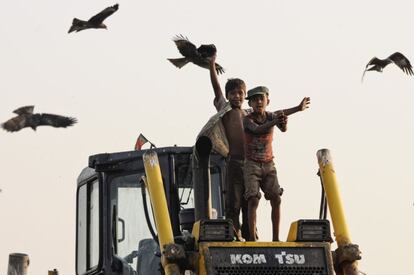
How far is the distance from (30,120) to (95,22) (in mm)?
1752

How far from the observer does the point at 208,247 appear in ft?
39.4

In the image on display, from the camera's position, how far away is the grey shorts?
12805mm

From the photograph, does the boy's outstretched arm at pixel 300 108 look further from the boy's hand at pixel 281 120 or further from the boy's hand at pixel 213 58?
the boy's hand at pixel 213 58

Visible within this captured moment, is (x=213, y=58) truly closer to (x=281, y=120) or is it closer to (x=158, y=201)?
(x=281, y=120)

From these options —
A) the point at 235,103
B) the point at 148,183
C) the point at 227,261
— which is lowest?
the point at 227,261

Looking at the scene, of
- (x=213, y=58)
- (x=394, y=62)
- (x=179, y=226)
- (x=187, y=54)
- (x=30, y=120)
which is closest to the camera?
(x=179, y=226)

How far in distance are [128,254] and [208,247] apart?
2202 mm

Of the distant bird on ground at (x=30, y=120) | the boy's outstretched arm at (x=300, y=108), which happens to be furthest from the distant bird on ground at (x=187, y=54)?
the distant bird on ground at (x=30, y=120)

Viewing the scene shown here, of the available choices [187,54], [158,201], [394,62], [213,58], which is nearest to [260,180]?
[158,201]

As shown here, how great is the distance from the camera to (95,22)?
65.6 ft

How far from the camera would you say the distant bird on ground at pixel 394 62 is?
1761 cm

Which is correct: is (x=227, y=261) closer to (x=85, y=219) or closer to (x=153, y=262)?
(x=153, y=262)

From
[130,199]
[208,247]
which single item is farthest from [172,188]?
[208,247]

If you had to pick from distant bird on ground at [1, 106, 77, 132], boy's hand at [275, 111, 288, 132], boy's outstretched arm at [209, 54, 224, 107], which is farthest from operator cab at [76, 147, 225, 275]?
distant bird on ground at [1, 106, 77, 132]
